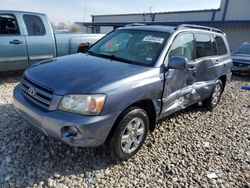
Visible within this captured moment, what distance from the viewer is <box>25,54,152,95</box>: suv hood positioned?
2.90 m

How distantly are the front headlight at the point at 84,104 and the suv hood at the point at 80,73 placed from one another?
67mm

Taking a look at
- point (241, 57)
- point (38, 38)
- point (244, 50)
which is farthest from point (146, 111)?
point (244, 50)

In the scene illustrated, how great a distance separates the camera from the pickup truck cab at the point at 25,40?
6109 millimetres

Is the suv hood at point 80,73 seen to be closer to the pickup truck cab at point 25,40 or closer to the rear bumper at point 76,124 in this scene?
the rear bumper at point 76,124

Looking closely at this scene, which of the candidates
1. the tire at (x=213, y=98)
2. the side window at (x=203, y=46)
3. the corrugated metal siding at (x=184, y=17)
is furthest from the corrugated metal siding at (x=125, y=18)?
the side window at (x=203, y=46)

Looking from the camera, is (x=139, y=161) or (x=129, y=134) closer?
(x=129, y=134)

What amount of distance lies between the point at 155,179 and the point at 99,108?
117 cm

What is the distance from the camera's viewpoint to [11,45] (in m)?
6.11

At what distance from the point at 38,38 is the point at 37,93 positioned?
4009mm

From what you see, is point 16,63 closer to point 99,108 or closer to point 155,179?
point 99,108

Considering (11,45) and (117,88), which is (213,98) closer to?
(117,88)

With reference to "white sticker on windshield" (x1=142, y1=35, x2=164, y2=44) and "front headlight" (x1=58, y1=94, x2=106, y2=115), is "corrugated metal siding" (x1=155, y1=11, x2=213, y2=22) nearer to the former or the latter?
"white sticker on windshield" (x1=142, y1=35, x2=164, y2=44)

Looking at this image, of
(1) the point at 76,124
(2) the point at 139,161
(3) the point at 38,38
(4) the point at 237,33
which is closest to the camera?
(1) the point at 76,124

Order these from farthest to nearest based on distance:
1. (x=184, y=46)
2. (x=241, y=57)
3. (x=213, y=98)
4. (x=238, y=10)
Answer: (x=238, y=10) < (x=241, y=57) < (x=213, y=98) < (x=184, y=46)
